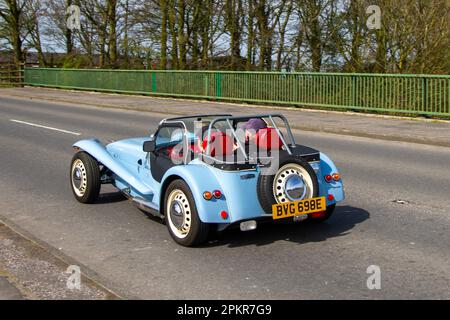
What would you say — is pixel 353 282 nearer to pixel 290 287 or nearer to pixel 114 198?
pixel 290 287

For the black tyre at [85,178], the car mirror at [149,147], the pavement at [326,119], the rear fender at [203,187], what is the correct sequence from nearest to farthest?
1. the rear fender at [203,187]
2. the car mirror at [149,147]
3. the black tyre at [85,178]
4. the pavement at [326,119]

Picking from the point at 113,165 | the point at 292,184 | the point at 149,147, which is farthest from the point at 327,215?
the point at 113,165

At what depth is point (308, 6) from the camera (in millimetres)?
29422

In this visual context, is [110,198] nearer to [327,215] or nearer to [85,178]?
[85,178]

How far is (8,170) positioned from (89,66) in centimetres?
3447

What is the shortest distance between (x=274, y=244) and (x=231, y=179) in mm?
827

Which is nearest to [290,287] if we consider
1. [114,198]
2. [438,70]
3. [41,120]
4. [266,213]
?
[266,213]

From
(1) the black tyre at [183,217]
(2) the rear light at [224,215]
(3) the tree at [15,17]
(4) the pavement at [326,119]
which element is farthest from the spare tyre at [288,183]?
(3) the tree at [15,17]

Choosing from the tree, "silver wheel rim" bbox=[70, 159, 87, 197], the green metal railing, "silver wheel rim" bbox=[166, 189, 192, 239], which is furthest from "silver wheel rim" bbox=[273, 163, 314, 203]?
the tree

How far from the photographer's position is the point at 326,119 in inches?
722

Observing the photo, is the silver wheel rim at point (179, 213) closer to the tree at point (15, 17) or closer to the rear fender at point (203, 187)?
the rear fender at point (203, 187)

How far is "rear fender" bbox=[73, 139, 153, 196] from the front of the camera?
675 centimetres

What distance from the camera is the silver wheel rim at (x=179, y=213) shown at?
18.9 ft
